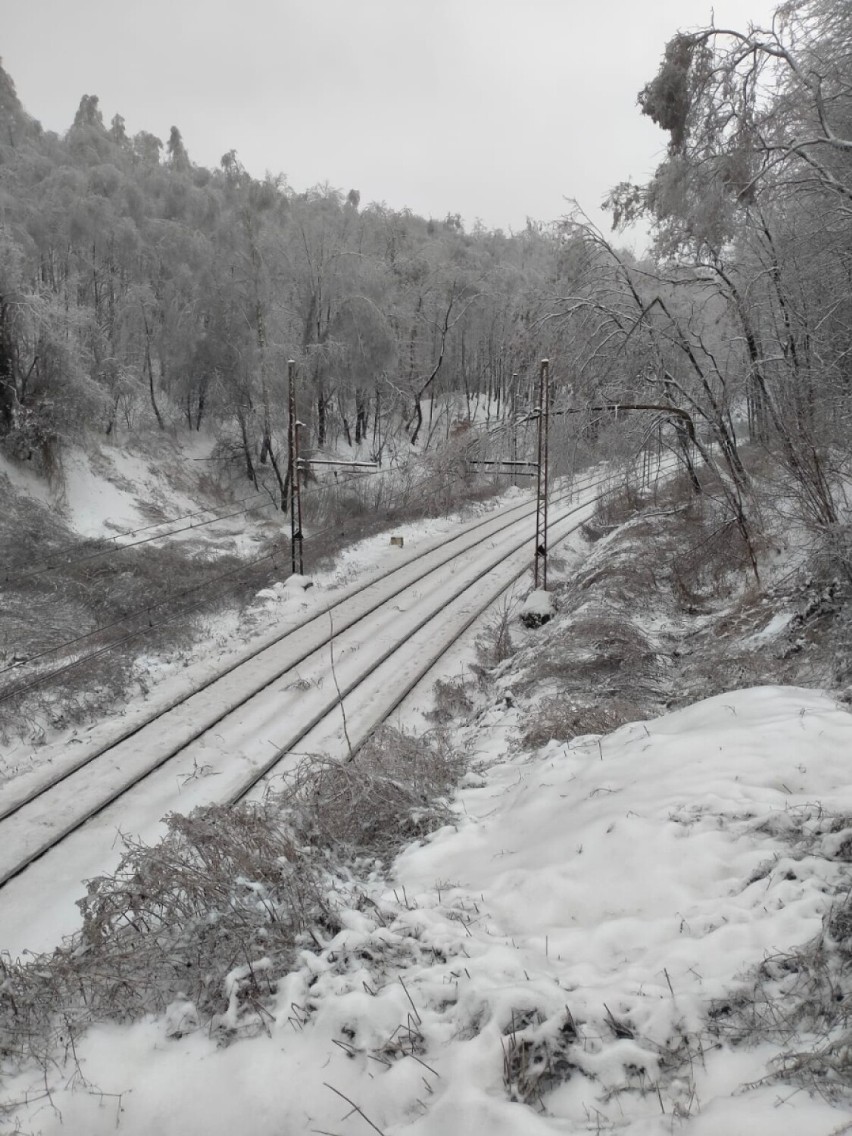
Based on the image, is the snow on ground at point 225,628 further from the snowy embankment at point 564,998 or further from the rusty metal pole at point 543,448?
the snowy embankment at point 564,998

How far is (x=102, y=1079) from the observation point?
11.9 feet

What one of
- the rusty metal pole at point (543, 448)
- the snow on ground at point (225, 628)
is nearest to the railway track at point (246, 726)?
the snow on ground at point (225, 628)

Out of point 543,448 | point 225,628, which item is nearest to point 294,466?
point 225,628

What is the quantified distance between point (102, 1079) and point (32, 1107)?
0.33 m

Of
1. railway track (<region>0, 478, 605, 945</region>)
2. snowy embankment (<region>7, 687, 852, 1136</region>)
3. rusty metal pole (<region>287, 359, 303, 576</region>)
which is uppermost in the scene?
rusty metal pole (<region>287, 359, 303, 576</region>)

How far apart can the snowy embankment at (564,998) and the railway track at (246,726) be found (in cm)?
546

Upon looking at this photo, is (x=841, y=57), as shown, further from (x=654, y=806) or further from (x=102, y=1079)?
(x=102, y=1079)

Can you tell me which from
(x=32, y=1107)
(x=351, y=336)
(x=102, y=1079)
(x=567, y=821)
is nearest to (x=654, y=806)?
(x=567, y=821)

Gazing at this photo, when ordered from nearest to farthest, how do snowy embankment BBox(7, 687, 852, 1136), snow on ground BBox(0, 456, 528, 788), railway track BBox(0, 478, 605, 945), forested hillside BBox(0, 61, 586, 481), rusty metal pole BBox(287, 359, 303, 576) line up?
1. snowy embankment BBox(7, 687, 852, 1136)
2. railway track BBox(0, 478, 605, 945)
3. snow on ground BBox(0, 456, 528, 788)
4. rusty metal pole BBox(287, 359, 303, 576)
5. forested hillside BBox(0, 61, 586, 481)

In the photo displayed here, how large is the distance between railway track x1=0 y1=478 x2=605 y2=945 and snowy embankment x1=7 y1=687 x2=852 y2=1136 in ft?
17.9

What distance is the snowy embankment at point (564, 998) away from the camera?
2980 mm

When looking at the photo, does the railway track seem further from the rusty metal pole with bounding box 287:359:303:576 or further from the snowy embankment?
the snowy embankment

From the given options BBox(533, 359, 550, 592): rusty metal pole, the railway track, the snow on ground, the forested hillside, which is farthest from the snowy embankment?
the forested hillside

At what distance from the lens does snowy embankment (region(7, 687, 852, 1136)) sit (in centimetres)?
298
